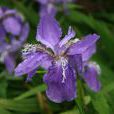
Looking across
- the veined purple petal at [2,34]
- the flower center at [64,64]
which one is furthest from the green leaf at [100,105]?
the veined purple petal at [2,34]

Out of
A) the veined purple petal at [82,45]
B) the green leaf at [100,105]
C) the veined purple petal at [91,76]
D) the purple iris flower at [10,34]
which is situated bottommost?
the purple iris flower at [10,34]

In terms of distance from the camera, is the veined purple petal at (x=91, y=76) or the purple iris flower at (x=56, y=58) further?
the veined purple petal at (x=91, y=76)

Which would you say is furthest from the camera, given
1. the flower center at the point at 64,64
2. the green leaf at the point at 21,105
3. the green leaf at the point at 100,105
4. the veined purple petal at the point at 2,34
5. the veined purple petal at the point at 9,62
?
the veined purple petal at the point at 2,34

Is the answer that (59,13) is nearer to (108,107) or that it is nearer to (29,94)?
(29,94)

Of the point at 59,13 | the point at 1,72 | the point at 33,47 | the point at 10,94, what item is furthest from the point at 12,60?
the point at 33,47

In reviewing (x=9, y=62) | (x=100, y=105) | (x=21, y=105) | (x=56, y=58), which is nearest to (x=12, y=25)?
(x=9, y=62)

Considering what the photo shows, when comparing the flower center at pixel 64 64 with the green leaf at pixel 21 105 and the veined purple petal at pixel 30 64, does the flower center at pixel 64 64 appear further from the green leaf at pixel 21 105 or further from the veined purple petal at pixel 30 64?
the green leaf at pixel 21 105

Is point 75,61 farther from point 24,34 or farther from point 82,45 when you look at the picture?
point 24,34

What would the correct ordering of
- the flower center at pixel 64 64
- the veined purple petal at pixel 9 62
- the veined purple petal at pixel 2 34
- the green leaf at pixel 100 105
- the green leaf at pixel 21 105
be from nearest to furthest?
the flower center at pixel 64 64 → the green leaf at pixel 100 105 → the green leaf at pixel 21 105 → the veined purple petal at pixel 9 62 → the veined purple petal at pixel 2 34
